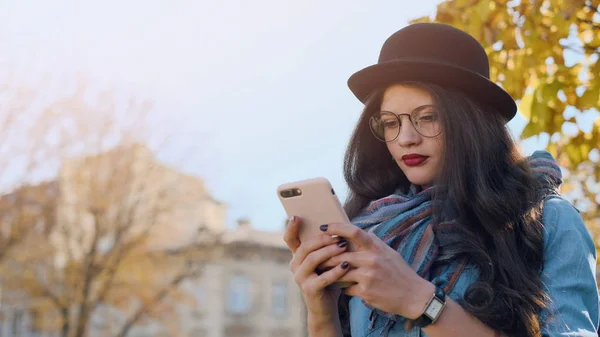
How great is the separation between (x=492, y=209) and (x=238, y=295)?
37.3 m

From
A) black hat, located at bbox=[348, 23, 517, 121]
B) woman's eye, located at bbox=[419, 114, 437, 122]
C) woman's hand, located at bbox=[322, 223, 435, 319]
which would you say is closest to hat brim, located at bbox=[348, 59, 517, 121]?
black hat, located at bbox=[348, 23, 517, 121]

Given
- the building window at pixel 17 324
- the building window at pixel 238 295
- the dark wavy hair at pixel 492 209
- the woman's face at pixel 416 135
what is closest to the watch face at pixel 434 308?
the dark wavy hair at pixel 492 209

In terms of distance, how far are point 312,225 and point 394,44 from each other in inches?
26.8

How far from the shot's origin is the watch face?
1697 mm

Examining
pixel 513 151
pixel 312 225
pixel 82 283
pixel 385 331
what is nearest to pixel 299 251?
pixel 312 225

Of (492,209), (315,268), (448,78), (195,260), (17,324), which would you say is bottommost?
(17,324)

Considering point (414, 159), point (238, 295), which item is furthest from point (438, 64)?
point (238, 295)

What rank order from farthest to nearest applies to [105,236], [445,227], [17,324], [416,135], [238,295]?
[238,295] < [17,324] < [105,236] < [416,135] < [445,227]

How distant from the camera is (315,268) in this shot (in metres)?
1.89

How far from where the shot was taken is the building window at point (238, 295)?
38094 millimetres

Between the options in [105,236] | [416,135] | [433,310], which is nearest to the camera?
[433,310]

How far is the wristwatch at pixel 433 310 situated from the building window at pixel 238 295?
36.9m

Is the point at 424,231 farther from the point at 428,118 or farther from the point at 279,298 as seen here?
the point at 279,298

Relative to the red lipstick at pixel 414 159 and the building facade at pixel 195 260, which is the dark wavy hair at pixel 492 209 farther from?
the building facade at pixel 195 260
